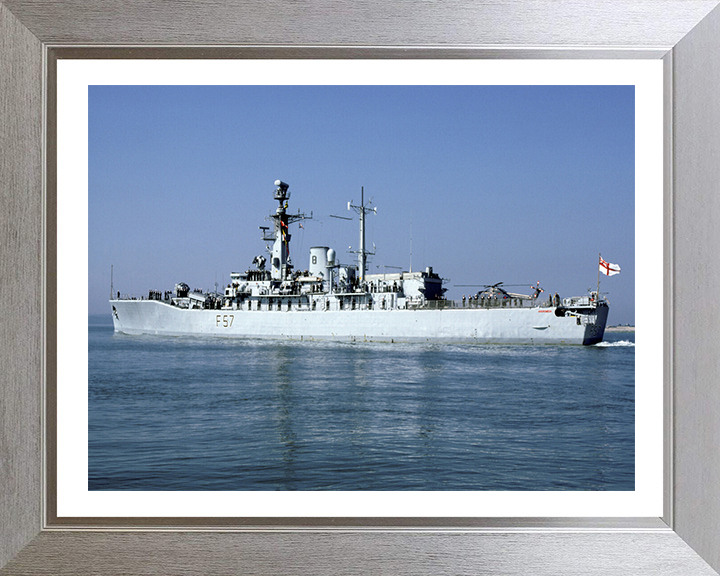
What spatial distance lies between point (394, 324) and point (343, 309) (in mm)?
1932

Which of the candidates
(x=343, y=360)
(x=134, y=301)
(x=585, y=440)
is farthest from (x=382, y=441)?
(x=134, y=301)

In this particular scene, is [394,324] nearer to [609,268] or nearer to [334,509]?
[609,268]

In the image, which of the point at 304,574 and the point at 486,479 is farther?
the point at 486,479

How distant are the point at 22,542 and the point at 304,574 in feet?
2.42

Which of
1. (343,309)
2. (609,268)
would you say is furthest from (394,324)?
(609,268)

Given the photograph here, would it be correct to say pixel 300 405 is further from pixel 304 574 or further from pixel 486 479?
pixel 304 574

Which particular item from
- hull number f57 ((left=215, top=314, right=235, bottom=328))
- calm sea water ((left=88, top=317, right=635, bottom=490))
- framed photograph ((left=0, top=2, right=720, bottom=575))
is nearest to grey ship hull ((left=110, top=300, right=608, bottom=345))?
hull number f57 ((left=215, top=314, right=235, bottom=328))

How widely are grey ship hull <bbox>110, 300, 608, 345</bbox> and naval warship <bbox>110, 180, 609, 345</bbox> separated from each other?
2cm

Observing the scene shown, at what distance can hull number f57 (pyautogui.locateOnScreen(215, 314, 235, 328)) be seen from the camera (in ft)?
58.5

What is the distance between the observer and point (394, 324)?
15.5 meters

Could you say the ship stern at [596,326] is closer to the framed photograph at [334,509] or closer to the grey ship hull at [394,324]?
the grey ship hull at [394,324]

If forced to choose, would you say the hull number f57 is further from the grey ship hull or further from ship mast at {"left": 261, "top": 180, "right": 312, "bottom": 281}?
ship mast at {"left": 261, "top": 180, "right": 312, "bottom": 281}

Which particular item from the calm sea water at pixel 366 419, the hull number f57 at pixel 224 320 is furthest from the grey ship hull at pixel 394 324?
the calm sea water at pixel 366 419

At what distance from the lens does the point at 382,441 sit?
5.63 metres
